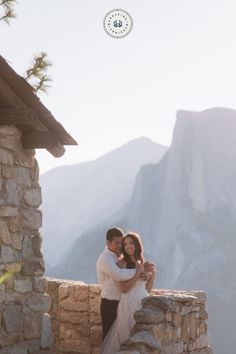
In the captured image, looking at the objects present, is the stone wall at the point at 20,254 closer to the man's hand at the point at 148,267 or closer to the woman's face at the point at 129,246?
the woman's face at the point at 129,246

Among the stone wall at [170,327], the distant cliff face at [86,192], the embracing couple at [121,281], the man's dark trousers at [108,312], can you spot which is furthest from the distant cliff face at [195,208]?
the embracing couple at [121,281]

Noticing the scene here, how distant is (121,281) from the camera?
708 cm

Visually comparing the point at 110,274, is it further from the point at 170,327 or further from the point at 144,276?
the point at 170,327

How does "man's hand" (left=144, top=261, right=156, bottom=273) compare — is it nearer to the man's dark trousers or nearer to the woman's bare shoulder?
the woman's bare shoulder

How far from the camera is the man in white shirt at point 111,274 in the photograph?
6.99 metres

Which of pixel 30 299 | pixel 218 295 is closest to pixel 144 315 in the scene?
pixel 30 299

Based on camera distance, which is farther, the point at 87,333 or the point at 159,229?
the point at 159,229

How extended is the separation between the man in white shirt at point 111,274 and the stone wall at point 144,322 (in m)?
0.47

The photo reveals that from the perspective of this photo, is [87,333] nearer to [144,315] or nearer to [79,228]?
[144,315]

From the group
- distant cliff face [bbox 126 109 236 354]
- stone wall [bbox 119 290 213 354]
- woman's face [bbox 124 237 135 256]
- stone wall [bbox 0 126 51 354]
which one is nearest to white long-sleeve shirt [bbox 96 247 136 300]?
woman's face [bbox 124 237 135 256]

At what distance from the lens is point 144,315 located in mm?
6797

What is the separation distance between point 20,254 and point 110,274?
3.91 ft

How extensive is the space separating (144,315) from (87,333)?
2.11 meters

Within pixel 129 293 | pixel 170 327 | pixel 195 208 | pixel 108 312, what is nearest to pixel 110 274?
pixel 129 293
